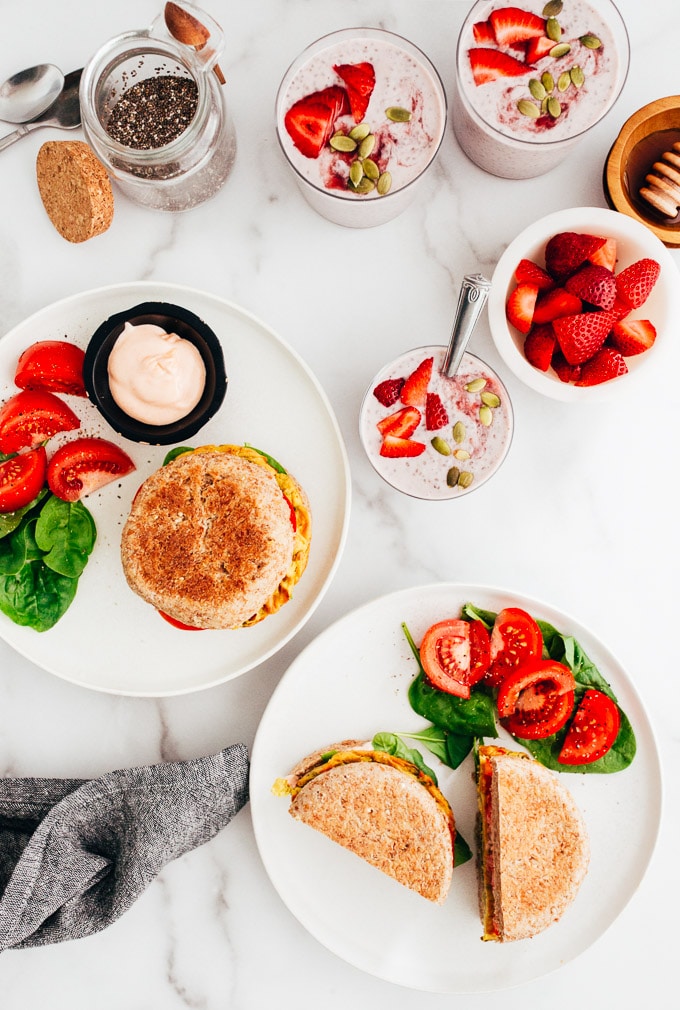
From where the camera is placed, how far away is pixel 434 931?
7.18ft

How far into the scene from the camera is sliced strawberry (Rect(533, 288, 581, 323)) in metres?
2.01

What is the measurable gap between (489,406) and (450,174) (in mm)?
719

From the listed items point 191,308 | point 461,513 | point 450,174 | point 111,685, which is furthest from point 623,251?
point 111,685

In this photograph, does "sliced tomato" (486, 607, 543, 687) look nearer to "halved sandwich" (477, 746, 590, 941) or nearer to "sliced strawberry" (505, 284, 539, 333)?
"halved sandwich" (477, 746, 590, 941)

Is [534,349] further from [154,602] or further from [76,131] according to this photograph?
[76,131]

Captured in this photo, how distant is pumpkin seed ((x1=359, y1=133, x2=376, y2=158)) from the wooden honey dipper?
747 mm

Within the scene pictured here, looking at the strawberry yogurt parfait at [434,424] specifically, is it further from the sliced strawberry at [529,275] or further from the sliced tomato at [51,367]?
the sliced tomato at [51,367]

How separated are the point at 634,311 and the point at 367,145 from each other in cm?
82

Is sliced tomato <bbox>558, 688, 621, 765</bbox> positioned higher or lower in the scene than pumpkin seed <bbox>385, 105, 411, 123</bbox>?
lower

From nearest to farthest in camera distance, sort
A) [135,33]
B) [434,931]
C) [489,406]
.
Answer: [135,33], [489,406], [434,931]

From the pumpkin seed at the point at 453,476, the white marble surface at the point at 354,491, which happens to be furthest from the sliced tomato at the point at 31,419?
the pumpkin seed at the point at 453,476

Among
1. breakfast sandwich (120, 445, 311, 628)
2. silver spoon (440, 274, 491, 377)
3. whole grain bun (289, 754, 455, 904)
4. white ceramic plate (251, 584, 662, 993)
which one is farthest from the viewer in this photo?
white ceramic plate (251, 584, 662, 993)

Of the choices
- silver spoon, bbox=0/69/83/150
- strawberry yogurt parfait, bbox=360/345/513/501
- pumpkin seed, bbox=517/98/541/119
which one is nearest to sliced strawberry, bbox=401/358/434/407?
strawberry yogurt parfait, bbox=360/345/513/501

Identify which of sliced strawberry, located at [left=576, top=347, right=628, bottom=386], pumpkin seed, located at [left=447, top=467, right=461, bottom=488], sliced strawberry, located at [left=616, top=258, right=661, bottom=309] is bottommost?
pumpkin seed, located at [left=447, top=467, right=461, bottom=488]
